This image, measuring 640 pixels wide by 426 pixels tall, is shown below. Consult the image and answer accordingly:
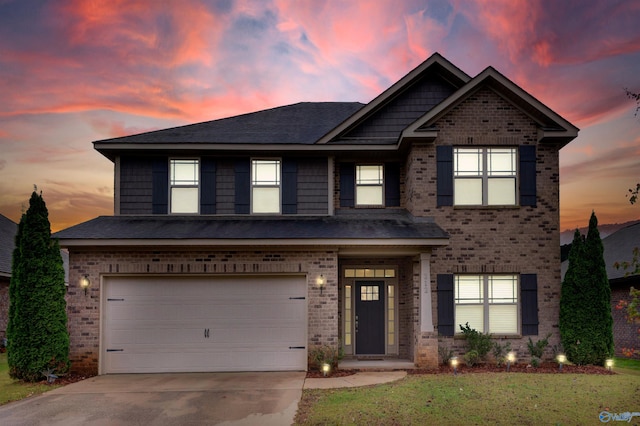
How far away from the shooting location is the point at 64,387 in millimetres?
9625

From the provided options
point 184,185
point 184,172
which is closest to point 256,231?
point 184,185

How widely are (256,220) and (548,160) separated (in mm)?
8177

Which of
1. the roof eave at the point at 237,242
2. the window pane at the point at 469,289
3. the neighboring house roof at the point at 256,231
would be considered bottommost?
the window pane at the point at 469,289

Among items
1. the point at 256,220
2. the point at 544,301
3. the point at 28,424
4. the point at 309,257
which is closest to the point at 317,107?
the point at 256,220

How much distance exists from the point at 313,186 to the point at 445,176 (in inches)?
145

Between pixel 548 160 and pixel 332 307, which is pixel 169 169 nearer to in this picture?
pixel 332 307

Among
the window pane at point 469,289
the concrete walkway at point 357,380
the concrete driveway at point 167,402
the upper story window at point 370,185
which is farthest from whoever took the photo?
the upper story window at point 370,185

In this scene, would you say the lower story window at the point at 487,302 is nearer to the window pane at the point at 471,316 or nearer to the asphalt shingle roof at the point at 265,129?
the window pane at the point at 471,316

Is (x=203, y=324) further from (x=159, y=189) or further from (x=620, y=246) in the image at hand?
(x=620, y=246)

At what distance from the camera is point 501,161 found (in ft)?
40.7

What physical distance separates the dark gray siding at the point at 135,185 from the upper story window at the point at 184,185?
64 centimetres

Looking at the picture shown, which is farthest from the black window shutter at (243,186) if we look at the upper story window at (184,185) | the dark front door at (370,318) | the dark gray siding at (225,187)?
the dark front door at (370,318)

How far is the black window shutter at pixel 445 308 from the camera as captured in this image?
1168 cm

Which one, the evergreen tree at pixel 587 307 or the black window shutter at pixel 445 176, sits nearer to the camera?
the evergreen tree at pixel 587 307
